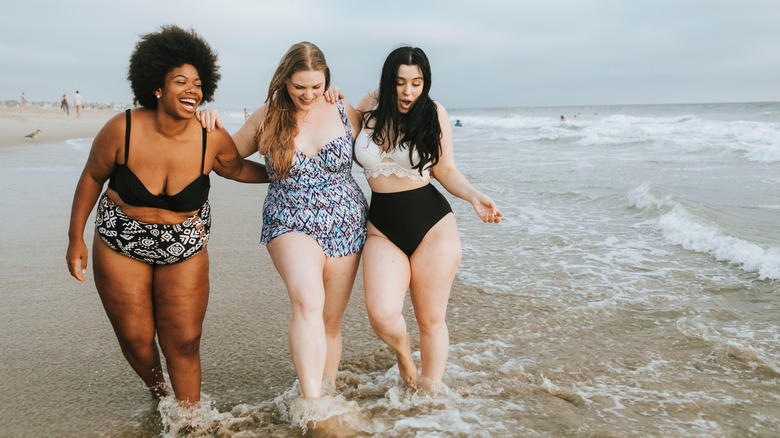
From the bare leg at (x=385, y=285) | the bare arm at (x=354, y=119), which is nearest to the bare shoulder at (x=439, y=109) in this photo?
the bare arm at (x=354, y=119)

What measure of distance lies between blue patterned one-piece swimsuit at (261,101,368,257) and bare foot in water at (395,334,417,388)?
715 mm

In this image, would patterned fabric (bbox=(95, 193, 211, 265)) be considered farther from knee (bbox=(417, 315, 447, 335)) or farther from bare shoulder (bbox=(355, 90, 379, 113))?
knee (bbox=(417, 315, 447, 335))

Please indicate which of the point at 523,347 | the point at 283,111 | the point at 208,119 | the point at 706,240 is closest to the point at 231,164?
the point at 208,119

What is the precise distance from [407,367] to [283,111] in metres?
1.72

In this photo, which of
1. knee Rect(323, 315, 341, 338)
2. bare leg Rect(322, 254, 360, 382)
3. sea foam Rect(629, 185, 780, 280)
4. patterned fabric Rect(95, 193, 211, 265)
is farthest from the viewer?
sea foam Rect(629, 185, 780, 280)

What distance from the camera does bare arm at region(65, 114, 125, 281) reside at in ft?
9.04

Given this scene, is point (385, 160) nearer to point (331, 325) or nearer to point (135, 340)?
point (331, 325)

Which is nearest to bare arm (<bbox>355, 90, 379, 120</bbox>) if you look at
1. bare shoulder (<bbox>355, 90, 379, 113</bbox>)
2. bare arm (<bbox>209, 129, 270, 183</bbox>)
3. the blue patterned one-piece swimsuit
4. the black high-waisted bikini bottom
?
bare shoulder (<bbox>355, 90, 379, 113</bbox>)

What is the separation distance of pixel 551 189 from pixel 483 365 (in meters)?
8.61

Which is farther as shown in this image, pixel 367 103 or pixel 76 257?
pixel 367 103

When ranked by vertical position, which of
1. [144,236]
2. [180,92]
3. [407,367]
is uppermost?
[180,92]

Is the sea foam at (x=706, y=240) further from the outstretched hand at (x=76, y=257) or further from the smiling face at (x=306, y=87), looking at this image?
the outstretched hand at (x=76, y=257)

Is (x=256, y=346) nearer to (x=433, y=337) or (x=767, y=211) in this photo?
(x=433, y=337)

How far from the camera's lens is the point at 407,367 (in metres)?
3.65
